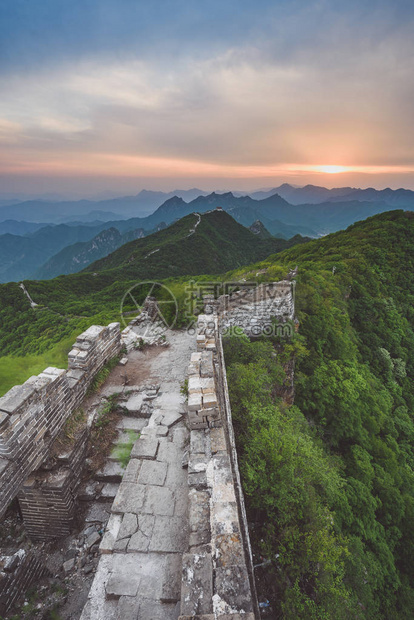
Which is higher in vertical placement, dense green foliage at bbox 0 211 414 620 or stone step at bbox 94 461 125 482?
stone step at bbox 94 461 125 482

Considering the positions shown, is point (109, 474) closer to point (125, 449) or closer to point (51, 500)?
point (125, 449)

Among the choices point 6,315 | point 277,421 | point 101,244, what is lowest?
point 101,244

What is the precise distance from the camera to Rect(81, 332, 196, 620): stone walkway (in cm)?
332

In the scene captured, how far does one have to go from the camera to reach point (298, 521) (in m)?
5.19

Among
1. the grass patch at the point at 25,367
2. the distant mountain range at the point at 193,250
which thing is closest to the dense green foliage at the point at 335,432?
the grass patch at the point at 25,367

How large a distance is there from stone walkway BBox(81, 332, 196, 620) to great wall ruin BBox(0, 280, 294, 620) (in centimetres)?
1

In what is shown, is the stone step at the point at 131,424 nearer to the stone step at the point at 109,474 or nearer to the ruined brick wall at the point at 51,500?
the stone step at the point at 109,474

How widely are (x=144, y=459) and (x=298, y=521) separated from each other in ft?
10.3

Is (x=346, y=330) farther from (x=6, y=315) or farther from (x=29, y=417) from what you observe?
(x=6, y=315)

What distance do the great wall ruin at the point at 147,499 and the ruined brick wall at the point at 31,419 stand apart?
0.02 m

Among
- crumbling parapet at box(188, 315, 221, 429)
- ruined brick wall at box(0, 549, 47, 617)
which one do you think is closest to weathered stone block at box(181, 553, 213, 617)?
crumbling parapet at box(188, 315, 221, 429)

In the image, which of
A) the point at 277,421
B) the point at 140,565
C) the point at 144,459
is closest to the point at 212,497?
the point at 140,565

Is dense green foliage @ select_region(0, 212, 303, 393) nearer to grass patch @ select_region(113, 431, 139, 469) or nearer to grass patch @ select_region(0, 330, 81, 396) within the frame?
grass patch @ select_region(0, 330, 81, 396)

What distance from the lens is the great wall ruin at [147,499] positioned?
2977 mm
